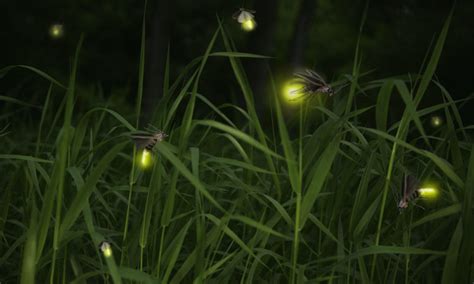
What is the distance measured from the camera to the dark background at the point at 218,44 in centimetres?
931

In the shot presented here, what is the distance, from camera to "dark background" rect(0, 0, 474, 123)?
931 cm

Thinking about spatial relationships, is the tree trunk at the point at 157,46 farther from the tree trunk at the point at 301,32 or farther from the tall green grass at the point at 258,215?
the tall green grass at the point at 258,215

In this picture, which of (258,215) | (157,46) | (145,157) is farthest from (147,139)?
(157,46)

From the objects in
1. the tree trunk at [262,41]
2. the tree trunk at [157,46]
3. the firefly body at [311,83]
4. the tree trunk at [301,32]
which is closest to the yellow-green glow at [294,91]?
the firefly body at [311,83]

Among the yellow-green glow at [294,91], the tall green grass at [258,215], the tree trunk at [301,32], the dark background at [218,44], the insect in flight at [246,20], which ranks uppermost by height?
the dark background at [218,44]

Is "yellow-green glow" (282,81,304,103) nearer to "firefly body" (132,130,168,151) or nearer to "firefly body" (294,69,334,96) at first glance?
"firefly body" (294,69,334,96)

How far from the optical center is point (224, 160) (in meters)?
2.02

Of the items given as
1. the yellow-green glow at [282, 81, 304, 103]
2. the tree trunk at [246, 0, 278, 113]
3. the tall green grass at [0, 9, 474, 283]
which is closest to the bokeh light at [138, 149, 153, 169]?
the tall green grass at [0, 9, 474, 283]

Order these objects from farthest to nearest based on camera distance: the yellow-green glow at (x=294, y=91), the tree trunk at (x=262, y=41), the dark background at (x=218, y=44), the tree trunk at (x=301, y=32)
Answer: the dark background at (x=218, y=44)
the tree trunk at (x=301, y=32)
the tree trunk at (x=262, y=41)
the yellow-green glow at (x=294, y=91)

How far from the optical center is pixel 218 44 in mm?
10359

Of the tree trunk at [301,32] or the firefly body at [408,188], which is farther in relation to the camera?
the tree trunk at [301,32]

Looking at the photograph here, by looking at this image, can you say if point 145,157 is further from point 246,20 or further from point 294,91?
point 246,20

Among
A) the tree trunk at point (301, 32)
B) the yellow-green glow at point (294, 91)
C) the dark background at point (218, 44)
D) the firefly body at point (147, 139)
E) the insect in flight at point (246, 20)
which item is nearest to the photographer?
the firefly body at point (147, 139)

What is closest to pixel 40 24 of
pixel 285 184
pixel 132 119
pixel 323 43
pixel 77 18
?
pixel 77 18
